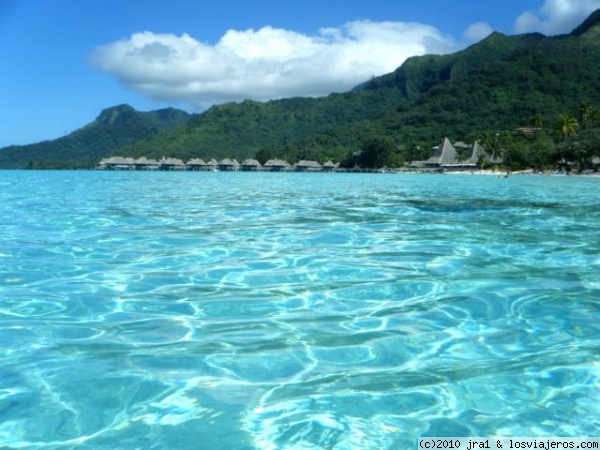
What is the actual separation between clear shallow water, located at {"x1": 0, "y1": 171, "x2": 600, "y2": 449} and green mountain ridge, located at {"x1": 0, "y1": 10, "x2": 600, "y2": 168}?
7865cm

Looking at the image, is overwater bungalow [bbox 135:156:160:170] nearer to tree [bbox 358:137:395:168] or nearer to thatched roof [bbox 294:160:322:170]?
thatched roof [bbox 294:160:322:170]

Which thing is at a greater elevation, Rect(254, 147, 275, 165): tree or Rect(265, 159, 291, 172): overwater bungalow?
Rect(254, 147, 275, 165): tree

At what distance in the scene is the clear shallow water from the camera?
2.71m

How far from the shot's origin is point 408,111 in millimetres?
115062

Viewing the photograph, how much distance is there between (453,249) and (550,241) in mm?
1779

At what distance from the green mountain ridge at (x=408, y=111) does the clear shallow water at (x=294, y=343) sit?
78646mm

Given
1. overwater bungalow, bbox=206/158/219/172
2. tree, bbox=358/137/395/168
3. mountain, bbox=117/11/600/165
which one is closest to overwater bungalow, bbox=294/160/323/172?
mountain, bbox=117/11/600/165

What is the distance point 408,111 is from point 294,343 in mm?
115603

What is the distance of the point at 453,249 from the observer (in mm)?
7500

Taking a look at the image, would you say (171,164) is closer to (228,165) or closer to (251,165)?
(228,165)

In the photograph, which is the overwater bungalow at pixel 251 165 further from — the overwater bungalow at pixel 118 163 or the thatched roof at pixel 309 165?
the overwater bungalow at pixel 118 163

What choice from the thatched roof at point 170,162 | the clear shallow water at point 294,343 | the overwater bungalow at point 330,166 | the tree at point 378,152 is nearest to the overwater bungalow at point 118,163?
the thatched roof at point 170,162

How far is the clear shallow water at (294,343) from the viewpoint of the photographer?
2.71 meters

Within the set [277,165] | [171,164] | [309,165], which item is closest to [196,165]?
[171,164]
